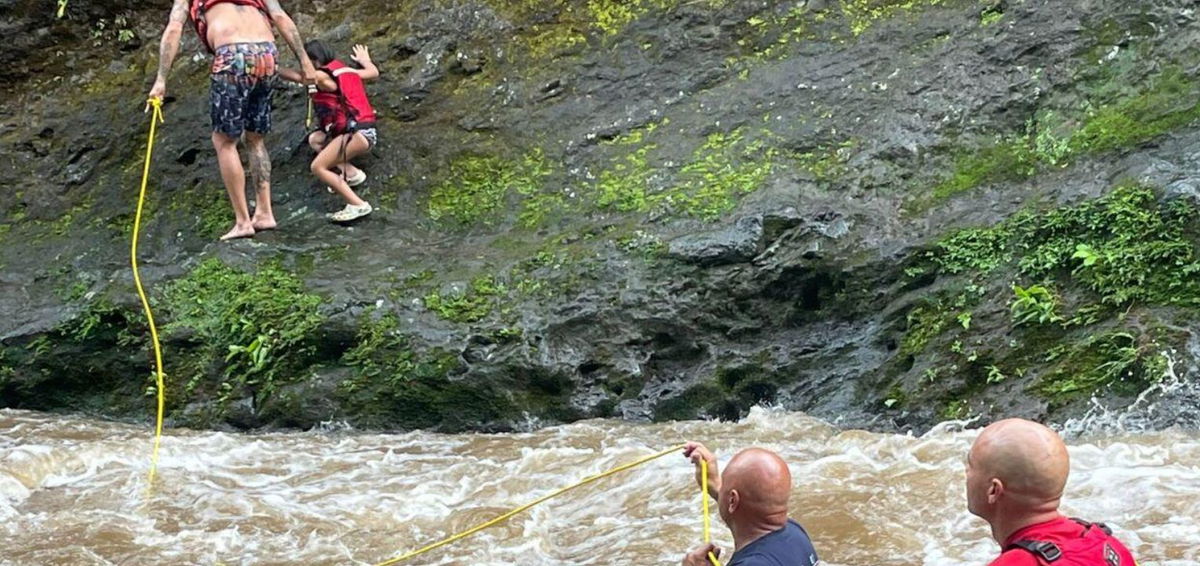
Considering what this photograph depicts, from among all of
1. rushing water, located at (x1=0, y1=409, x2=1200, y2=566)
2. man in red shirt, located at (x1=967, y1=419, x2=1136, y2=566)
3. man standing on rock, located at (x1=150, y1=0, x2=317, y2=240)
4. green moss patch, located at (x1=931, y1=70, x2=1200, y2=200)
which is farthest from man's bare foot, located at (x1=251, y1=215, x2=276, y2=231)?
man in red shirt, located at (x1=967, y1=419, x2=1136, y2=566)

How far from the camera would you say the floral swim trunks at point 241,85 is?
314 inches

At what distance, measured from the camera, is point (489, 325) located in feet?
24.0

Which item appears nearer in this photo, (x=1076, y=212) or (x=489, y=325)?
(x=1076, y=212)

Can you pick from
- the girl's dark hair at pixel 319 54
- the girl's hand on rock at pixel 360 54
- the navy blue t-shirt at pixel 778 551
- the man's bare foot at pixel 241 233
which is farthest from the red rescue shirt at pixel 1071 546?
the girl's hand on rock at pixel 360 54

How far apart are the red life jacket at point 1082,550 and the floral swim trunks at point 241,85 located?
655 cm

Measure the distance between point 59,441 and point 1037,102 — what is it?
20.8 ft

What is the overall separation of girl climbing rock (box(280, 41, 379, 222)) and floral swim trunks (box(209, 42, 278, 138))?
41 cm

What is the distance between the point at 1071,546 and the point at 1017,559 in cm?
12

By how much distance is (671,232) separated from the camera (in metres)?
7.61

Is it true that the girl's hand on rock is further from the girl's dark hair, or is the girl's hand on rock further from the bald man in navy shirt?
the bald man in navy shirt

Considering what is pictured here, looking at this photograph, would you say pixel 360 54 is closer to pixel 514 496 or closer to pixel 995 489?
pixel 514 496

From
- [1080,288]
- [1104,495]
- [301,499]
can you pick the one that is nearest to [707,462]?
[1104,495]

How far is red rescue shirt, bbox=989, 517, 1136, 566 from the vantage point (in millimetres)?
2596

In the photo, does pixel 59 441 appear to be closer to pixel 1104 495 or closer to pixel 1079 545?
pixel 1104 495
